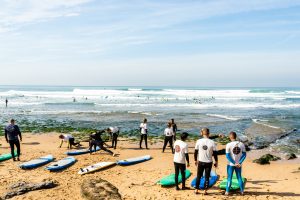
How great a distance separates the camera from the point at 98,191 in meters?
Answer: 9.84

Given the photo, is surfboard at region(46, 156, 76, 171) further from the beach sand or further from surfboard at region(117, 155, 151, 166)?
surfboard at region(117, 155, 151, 166)

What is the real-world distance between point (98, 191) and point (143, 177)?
9.91 feet

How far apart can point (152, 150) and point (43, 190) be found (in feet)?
28.4

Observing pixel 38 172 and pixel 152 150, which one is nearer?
pixel 38 172

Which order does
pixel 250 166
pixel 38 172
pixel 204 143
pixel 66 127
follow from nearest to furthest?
pixel 204 143 < pixel 38 172 < pixel 250 166 < pixel 66 127

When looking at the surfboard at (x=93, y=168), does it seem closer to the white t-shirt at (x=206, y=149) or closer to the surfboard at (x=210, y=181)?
the surfboard at (x=210, y=181)

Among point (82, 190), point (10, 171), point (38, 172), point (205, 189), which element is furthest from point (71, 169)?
point (205, 189)

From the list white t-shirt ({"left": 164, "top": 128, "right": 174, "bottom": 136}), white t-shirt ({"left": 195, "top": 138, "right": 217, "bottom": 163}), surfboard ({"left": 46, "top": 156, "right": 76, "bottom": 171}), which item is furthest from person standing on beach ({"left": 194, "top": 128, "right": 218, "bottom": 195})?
white t-shirt ({"left": 164, "top": 128, "right": 174, "bottom": 136})

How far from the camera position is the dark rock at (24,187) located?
10.3 m

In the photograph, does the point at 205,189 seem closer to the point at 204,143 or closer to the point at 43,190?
the point at 204,143

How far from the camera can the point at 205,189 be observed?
33.0 ft

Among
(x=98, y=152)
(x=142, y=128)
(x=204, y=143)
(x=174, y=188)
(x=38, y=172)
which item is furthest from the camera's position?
(x=142, y=128)

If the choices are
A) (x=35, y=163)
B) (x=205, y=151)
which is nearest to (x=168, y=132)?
(x=35, y=163)

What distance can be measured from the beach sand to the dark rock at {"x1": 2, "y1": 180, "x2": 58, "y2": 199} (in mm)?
224
